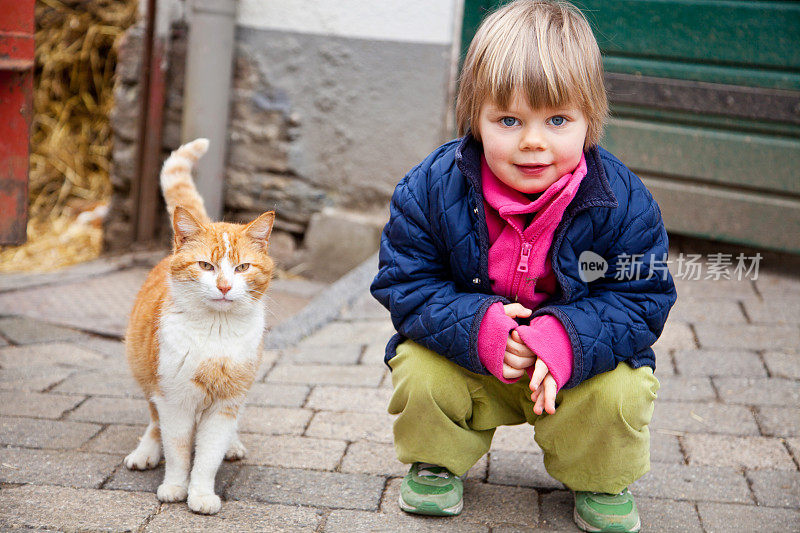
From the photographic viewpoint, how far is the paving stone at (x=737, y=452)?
2502 mm

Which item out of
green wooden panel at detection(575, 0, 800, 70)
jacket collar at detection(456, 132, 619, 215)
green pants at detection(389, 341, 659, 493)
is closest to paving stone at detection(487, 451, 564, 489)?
green pants at detection(389, 341, 659, 493)

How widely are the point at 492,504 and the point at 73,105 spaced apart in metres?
5.51

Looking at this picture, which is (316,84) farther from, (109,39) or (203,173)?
(109,39)

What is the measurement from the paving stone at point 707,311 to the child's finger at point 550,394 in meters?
1.92

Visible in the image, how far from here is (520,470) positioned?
2428 millimetres

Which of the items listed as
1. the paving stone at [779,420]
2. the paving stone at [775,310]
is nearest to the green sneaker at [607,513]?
the paving stone at [779,420]

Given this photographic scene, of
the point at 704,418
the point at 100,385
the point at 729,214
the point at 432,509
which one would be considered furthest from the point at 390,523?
the point at 729,214

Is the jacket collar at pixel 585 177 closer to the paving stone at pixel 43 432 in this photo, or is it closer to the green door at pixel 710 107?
the paving stone at pixel 43 432

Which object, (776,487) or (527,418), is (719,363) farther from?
(527,418)

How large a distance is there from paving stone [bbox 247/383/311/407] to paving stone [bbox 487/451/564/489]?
0.74 metres

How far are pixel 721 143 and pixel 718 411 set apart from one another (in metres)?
1.78

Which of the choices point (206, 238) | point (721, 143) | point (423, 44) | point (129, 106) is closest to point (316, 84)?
point (423, 44)

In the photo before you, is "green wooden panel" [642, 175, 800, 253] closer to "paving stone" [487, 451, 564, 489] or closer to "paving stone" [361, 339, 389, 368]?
"paving stone" [361, 339, 389, 368]

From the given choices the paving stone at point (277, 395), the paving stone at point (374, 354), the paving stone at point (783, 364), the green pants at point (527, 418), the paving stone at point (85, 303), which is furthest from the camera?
the paving stone at point (85, 303)
